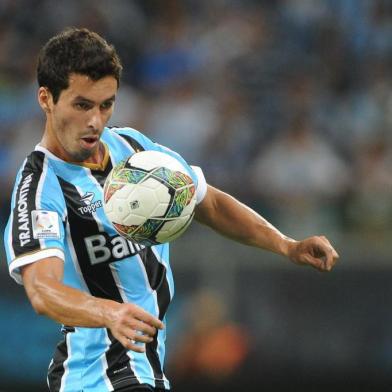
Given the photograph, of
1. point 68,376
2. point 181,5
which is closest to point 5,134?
point 181,5

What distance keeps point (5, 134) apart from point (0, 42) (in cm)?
204

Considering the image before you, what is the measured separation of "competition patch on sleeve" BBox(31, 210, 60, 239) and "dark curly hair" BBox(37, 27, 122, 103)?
0.60m

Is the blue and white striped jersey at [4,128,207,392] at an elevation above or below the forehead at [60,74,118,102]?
below

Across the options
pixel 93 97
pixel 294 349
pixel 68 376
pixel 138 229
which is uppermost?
pixel 93 97

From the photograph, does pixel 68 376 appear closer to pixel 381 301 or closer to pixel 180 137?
pixel 381 301

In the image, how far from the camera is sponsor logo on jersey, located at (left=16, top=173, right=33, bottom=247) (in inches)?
199

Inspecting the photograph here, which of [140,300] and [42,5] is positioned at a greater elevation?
[42,5]

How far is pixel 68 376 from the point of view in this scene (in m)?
5.50

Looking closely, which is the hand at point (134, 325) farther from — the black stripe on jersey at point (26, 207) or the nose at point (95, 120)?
the nose at point (95, 120)

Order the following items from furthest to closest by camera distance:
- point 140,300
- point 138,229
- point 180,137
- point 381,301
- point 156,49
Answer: point 156,49 < point 180,137 < point 381,301 < point 140,300 < point 138,229

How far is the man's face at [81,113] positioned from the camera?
17.1 ft

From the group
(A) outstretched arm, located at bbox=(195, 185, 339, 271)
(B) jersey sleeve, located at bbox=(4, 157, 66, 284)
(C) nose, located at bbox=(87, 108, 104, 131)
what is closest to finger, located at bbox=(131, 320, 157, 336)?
(B) jersey sleeve, located at bbox=(4, 157, 66, 284)

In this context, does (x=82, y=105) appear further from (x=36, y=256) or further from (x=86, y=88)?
(x=36, y=256)

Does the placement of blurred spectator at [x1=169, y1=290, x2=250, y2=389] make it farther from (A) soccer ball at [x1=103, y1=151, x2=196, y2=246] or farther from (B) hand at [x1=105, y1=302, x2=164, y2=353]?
(B) hand at [x1=105, y1=302, x2=164, y2=353]
